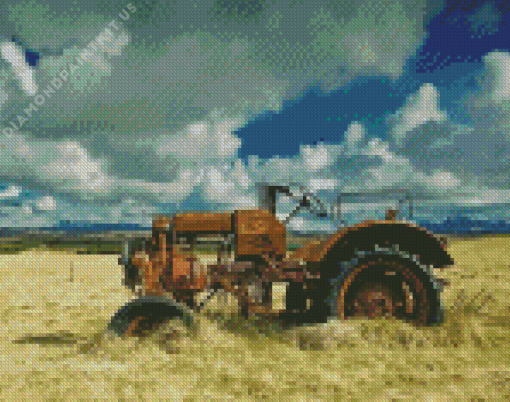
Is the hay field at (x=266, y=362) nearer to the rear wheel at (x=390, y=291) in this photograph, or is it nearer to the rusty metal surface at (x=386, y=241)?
the rear wheel at (x=390, y=291)

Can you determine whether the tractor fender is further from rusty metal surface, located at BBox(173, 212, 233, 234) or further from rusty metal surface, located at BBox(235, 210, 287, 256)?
rusty metal surface, located at BBox(173, 212, 233, 234)

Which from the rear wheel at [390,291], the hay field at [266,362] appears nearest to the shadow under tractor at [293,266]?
the rear wheel at [390,291]

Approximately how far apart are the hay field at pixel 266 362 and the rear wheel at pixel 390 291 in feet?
0.80

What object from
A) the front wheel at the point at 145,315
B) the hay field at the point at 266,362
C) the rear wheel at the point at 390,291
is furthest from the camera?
the rear wheel at the point at 390,291

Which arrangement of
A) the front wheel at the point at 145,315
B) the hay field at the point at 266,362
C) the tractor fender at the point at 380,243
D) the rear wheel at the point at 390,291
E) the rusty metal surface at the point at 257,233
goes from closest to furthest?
the hay field at the point at 266,362 → the front wheel at the point at 145,315 → the rear wheel at the point at 390,291 → the tractor fender at the point at 380,243 → the rusty metal surface at the point at 257,233

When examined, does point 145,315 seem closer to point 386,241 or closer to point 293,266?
point 293,266

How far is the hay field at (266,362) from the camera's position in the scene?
400cm

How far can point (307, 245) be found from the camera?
704 centimetres

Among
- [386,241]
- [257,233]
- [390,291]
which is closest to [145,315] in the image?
[257,233]

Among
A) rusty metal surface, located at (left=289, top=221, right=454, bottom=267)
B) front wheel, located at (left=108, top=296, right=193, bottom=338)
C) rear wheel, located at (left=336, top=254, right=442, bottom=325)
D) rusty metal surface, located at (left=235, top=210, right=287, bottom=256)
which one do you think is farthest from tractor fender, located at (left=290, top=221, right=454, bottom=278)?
front wheel, located at (left=108, top=296, right=193, bottom=338)

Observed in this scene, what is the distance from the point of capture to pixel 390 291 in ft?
18.9

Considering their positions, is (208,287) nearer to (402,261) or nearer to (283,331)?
(283,331)

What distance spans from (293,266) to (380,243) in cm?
132

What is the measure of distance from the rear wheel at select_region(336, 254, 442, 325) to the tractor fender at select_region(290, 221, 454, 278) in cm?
21
